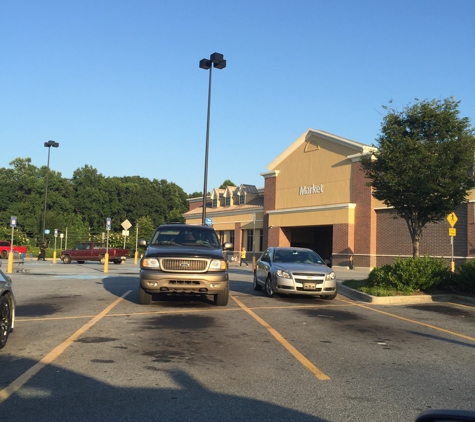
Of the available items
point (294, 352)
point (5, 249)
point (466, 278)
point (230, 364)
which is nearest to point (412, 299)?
point (466, 278)

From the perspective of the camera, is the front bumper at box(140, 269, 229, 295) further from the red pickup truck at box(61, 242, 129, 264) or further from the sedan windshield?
the red pickup truck at box(61, 242, 129, 264)

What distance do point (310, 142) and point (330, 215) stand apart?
708 centimetres

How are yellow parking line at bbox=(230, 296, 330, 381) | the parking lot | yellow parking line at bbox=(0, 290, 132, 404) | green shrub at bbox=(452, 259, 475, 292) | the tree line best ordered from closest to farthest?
1. the parking lot
2. yellow parking line at bbox=(0, 290, 132, 404)
3. yellow parking line at bbox=(230, 296, 330, 381)
4. green shrub at bbox=(452, 259, 475, 292)
5. the tree line

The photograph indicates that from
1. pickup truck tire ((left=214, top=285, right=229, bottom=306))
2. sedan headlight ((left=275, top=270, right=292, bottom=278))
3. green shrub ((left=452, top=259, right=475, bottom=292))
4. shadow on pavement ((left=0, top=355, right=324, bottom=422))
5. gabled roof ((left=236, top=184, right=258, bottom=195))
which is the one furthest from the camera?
gabled roof ((left=236, top=184, right=258, bottom=195))

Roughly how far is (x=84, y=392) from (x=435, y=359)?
14.9 feet

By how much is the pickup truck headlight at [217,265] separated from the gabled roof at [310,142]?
92.4 feet

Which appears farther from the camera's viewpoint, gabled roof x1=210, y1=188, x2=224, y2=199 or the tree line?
the tree line

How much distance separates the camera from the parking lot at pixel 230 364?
4590 millimetres

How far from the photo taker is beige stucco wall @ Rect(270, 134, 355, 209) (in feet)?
134

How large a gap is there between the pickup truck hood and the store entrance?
36927mm

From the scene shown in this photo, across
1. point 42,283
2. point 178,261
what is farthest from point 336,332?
point 42,283

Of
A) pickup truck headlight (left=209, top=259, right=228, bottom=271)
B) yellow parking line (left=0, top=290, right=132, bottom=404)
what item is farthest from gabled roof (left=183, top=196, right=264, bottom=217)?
yellow parking line (left=0, top=290, right=132, bottom=404)

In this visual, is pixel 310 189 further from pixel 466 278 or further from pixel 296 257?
pixel 466 278

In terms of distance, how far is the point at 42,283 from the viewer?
1736cm
